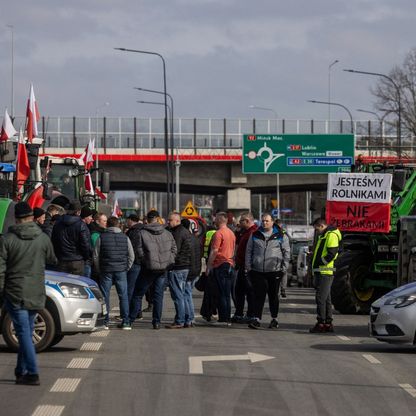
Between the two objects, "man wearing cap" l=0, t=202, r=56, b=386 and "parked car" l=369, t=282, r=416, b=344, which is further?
"parked car" l=369, t=282, r=416, b=344

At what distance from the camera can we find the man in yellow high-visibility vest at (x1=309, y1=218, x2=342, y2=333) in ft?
61.7

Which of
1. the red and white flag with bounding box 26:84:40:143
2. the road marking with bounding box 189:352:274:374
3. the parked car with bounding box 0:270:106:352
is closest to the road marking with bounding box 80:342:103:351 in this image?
the parked car with bounding box 0:270:106:352

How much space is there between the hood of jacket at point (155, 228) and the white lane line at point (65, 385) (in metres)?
6.63

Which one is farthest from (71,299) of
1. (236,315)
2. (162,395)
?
(236,315)

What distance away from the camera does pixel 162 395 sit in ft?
37.7

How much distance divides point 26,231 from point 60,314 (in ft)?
9.86

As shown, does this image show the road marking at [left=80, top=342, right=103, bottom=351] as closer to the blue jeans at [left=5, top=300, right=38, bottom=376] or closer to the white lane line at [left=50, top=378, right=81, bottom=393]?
the white lane line at [left=50, top=378, right=81, bottom=393]

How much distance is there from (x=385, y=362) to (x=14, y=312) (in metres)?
4.79

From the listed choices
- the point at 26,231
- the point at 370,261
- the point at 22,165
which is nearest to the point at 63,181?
the point at 22,165

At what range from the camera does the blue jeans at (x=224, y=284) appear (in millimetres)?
19828

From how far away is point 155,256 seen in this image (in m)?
18.9

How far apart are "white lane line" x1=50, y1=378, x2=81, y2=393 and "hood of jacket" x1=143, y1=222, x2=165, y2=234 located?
21.7 ft

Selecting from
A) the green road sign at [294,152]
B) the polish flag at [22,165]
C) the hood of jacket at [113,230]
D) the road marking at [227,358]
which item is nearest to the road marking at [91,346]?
the road marking at [227,358]

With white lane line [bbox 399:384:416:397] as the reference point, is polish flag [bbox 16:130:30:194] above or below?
above
